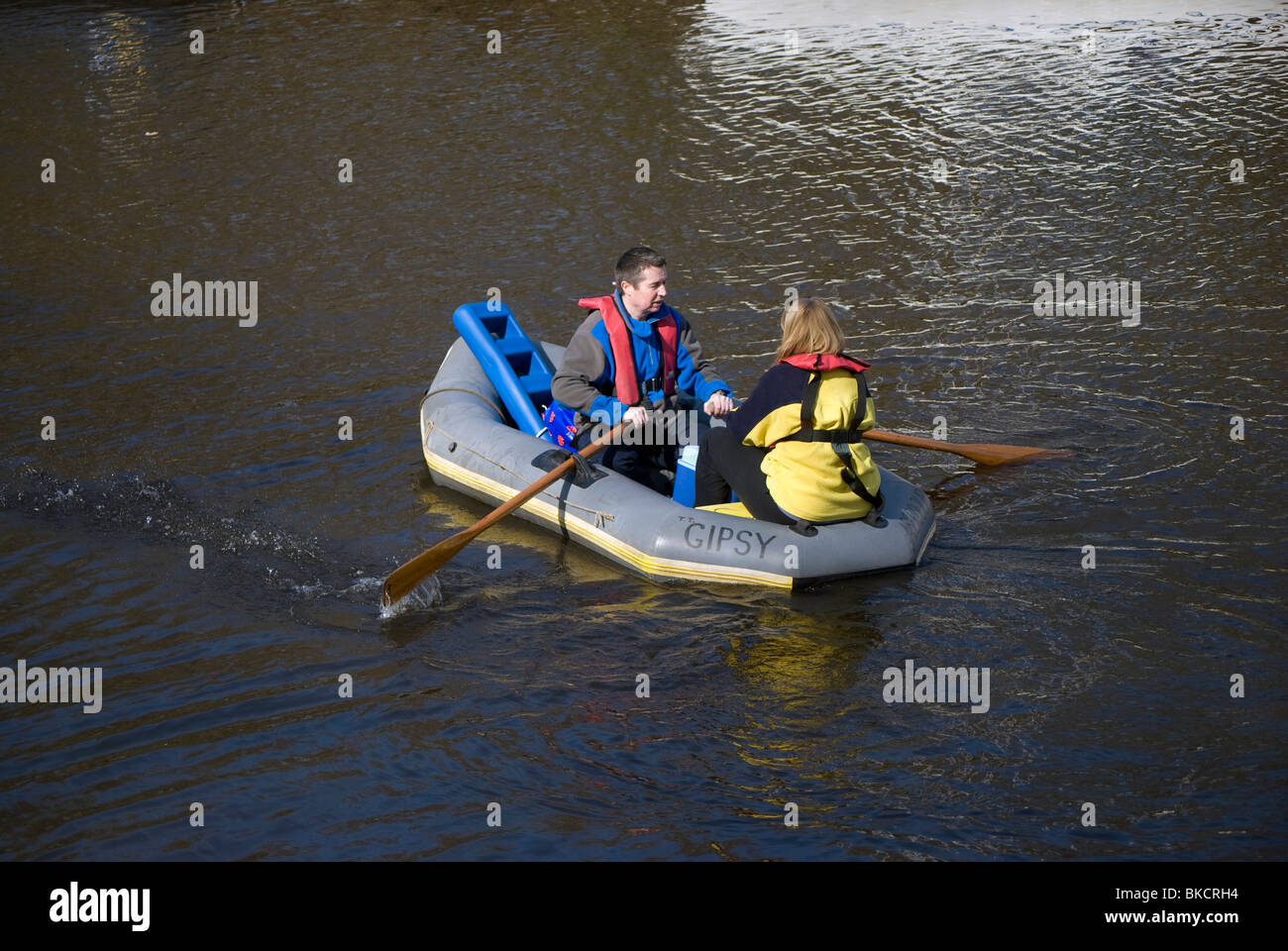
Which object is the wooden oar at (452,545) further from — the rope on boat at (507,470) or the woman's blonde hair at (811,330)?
the woman's blonde hair at (811,330)

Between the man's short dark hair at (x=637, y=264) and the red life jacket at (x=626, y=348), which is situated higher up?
the man's short dark hair at (x=637, y=264)

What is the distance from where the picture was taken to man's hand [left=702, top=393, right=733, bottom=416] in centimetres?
659

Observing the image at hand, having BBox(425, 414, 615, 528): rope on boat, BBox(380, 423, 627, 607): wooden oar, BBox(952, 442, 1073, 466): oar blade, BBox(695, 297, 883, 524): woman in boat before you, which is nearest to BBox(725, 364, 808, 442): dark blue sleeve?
BBox(695, 297, 883, 524): woman in boat

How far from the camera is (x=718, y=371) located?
912cm

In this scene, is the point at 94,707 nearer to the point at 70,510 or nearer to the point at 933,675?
the point at 70,510

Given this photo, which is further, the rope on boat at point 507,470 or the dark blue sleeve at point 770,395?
the rope on boat at point 507,470

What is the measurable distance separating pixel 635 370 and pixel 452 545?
1.34 metres

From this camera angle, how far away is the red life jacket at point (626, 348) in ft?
22.4

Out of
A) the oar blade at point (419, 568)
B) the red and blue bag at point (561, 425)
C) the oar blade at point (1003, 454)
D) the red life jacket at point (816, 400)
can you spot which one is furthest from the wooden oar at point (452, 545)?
the oar blade at point (1003, 454)

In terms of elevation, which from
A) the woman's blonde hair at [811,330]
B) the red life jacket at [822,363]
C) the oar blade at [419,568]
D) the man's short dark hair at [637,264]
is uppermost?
the man's short dark hair at [637,264]

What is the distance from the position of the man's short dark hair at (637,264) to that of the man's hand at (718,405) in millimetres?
713

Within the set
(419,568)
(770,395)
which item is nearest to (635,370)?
(770,395)

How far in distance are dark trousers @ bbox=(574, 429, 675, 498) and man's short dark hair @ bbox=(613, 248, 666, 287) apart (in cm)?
87
